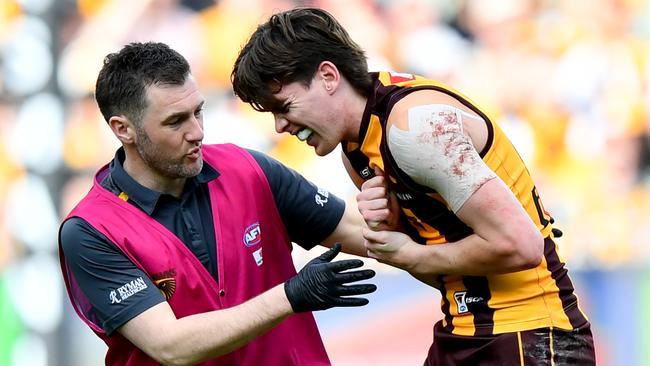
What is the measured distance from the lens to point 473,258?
327 cm

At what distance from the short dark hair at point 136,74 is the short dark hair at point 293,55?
46 centimetres

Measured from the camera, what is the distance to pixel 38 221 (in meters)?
7.30

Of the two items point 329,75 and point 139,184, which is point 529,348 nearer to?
point 329,75

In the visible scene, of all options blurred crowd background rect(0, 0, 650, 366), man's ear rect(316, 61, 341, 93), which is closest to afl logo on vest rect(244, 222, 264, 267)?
man's ear rect(316, 61, 341, 93)

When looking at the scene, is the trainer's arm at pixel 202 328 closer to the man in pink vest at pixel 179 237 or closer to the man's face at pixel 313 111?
the man in pink vest at pixel 179 237

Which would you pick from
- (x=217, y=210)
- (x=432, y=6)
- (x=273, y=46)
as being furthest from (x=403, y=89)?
(x=432, y=6)

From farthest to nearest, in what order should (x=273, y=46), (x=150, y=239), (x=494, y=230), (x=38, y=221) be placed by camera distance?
(x=38, y=221)
(x=150, y=239)
(x=273, y=46)
(x=494, y=230)

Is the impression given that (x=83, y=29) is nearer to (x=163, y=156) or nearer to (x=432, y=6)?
(x=432, y=6)

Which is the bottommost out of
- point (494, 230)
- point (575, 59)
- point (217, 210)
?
point (494, 230)

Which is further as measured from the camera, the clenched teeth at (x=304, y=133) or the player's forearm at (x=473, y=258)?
the clenched teeth at (x=304, y=133)

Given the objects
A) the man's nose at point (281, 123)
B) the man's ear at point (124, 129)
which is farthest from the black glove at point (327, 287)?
the man's ear at point (124, 129)

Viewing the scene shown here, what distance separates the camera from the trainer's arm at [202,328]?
3578mm

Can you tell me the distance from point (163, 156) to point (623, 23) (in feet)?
14.5

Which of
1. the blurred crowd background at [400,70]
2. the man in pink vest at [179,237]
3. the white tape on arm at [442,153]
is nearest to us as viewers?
the white tape on arm at [442,153]
